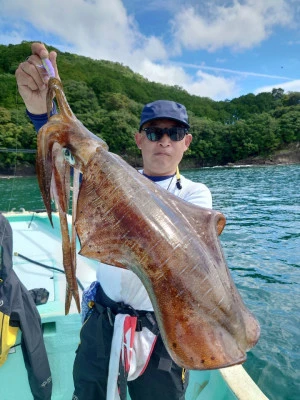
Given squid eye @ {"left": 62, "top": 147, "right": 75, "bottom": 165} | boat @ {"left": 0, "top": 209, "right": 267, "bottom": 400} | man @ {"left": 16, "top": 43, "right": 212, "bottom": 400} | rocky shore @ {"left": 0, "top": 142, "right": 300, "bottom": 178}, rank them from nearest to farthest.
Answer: squid eye @ {"left": 62, "top": 147, "right": 75, "bottom": 165} → man @ {"left": 16, "top": 43, "right": 212, "bottom": 400} → boat @ {"left": 0, "top": 209, "right": 267, "bottom": 400} → rocky shore @ {"left": 0, "top": 142, "right": 300, "bottom": 178}

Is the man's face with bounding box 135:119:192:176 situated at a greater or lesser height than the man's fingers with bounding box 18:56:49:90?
lesser

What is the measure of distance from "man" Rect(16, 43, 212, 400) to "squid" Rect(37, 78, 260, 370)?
681mm

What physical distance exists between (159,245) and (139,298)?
1.12 m

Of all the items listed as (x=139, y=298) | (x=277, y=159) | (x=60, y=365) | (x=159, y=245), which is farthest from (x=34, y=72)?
(x=277, y=159)

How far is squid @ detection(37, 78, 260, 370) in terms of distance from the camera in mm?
1378

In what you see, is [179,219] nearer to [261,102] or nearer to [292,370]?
[292,370]

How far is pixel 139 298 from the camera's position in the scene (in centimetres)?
235

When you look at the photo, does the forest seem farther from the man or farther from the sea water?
the man

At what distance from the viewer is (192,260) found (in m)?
→ 1.39

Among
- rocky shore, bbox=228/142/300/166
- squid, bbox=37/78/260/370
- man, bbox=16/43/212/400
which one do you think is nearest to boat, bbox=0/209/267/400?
man, bbox=16/43/212/400

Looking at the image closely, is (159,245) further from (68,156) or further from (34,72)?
(34,72)

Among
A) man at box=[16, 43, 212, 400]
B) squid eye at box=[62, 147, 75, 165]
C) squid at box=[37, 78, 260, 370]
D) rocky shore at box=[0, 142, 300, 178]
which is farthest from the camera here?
rocky shore at box=[0, 142, 300, 178]

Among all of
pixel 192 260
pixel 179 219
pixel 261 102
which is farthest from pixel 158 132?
pixel 261 102

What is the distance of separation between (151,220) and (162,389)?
1666mm
